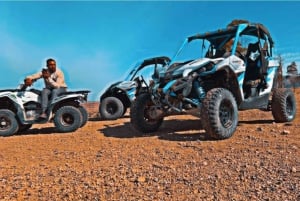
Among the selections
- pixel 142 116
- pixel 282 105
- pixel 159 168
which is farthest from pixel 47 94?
pixel 282 105

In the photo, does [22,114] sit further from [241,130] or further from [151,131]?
[241,130]

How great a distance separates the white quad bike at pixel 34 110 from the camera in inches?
290

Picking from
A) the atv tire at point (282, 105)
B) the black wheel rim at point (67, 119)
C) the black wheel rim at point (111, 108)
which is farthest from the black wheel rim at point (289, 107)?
the black wheel rim at point (111, 108)

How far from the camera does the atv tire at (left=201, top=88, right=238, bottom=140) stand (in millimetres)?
4965

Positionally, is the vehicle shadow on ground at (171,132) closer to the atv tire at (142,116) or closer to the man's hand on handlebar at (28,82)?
the atv tire at (142,116)

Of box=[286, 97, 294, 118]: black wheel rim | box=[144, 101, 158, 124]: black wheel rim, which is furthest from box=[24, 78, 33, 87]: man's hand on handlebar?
box=[286, 97, 294, 118]: black wheel rim

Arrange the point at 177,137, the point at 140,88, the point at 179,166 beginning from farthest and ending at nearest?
the point at 140,88 < the point at 177,137 < the point at 179,166

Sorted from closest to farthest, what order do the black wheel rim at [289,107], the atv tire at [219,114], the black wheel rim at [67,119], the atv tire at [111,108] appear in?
1. the atv tire at [219,114]
2. the black wheel rim at [289,107]
3. the black wheel rim at [67,119]
4. the atv tire at [111,108]

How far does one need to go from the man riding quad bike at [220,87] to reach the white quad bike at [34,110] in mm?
1893

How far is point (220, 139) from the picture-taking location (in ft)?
16.7

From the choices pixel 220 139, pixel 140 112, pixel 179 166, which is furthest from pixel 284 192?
pixel 140 112

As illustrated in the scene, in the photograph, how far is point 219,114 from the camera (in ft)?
17.3

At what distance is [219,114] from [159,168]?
1.89 meters

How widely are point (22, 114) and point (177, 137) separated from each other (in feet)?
12.3
